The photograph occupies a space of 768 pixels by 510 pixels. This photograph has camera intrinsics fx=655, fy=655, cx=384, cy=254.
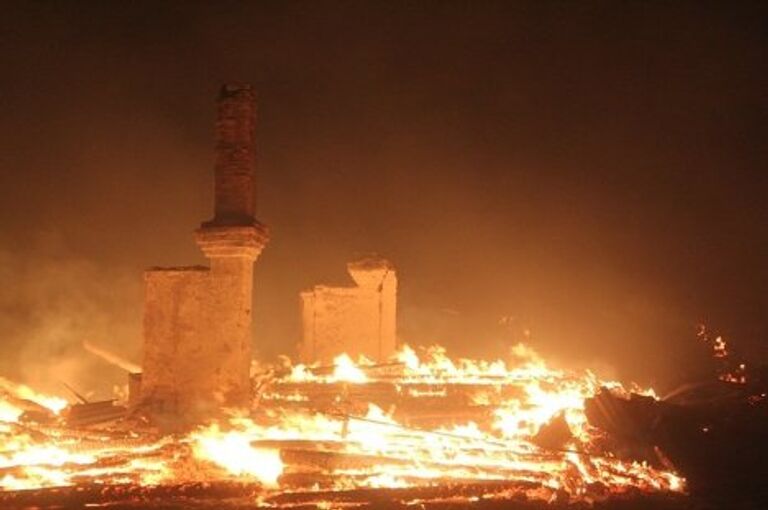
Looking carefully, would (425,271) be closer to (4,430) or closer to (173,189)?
(173,189)

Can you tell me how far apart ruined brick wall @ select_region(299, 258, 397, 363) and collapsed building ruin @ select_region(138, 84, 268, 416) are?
4.61 meters

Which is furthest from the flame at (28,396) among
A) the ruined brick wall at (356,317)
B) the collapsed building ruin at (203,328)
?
the ruined brick wall at (356,317)

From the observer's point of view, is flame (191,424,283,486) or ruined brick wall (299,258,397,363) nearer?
flame (191,424,283,486)

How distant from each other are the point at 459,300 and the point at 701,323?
1004 centimetres

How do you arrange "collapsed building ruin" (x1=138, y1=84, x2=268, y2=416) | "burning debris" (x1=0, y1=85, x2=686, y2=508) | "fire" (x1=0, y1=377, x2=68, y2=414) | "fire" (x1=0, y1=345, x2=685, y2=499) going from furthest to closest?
"fire" (x1=0, y1=377, x2=68, y2=414) < "collapsed building ruin" (x1=138, y1=84, x2=268, y2=416) < "fire" (x1=0, y1=345, x2=685, y2=499) < "burning debris" (x1=0, y1=85, x2=686, y2=508)

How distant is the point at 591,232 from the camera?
98.2 ft

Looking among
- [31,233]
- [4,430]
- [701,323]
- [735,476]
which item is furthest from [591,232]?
[4,430]

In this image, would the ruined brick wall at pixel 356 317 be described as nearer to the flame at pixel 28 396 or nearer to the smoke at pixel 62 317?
the flame at pixel 28 396

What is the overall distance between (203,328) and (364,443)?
3.32 m

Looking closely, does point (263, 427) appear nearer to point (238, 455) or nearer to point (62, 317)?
point (238, 455)

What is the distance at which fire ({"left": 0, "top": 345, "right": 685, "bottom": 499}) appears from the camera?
27.0 feet

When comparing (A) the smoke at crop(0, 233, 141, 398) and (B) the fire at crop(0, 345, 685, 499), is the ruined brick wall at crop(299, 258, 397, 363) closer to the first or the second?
(B) the fire at crop(0, 345, 685, 499)

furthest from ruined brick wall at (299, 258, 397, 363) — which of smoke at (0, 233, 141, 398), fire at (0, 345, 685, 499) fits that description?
smoke at (0, 233, 141, 398)

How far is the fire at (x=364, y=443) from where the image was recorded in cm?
823
